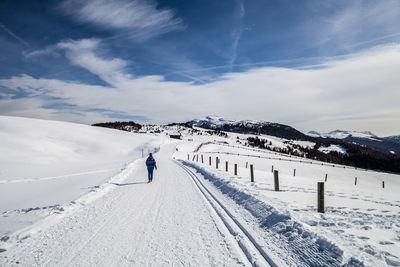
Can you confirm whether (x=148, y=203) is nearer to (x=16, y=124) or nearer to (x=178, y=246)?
(x=178, y=246)

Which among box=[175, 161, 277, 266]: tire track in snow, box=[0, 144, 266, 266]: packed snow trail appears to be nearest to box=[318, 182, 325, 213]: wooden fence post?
box=[175, 161, 277, 266]: tire track in snow

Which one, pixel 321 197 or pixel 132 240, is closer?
pixel 132 240

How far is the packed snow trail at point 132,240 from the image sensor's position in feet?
13.3

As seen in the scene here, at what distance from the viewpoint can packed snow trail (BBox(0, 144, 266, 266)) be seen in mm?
4039

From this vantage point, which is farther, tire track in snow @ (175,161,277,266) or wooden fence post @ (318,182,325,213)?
wooden fence post @ (318,182,325,213)

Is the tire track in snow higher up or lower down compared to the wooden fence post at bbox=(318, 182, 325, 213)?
lower down

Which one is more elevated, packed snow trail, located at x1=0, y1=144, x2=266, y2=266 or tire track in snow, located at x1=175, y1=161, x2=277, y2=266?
tire track in snow, located at x1=175, y1=161, x2=277, y2=266

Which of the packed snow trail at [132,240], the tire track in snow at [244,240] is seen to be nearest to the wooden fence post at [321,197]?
the tire track in snow at [244,240]

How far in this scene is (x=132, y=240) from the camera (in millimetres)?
4855

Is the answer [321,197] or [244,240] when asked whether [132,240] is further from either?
[321,197]

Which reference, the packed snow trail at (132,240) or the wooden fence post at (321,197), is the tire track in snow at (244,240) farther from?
the wooden fence post at (321,197)

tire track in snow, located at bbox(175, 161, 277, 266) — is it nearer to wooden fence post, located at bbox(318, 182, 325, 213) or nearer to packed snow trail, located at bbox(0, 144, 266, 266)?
packed snow trail, located at bbox(0, 144, 266, 266)

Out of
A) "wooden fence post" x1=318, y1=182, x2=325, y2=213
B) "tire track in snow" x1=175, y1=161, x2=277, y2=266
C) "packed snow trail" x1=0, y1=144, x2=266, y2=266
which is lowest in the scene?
"packed snow trail" x1=0, y1=144, x2=266, y2=266

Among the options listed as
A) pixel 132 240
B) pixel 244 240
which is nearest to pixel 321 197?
pixel 244 240
